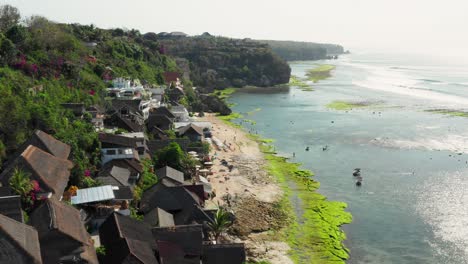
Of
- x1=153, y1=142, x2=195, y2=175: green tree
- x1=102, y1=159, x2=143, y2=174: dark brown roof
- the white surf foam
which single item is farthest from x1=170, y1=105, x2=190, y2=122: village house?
the white surf foam

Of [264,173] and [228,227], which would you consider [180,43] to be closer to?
[264,173]

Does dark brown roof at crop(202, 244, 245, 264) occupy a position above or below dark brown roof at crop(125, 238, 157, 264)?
below

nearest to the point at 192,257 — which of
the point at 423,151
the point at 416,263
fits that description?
the point at 416,263

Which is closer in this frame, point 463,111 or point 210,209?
point 210,209

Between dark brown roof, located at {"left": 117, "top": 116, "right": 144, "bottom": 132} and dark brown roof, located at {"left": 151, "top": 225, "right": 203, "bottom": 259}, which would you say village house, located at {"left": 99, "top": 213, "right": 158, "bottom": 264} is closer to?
dark brown roof, located at {"left": 151, "top": 225, "right": 203, "bottom": 259}

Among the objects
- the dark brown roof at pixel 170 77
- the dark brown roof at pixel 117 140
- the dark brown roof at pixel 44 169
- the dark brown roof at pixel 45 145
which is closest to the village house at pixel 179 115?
the dark brown roof at pixel 117 140
